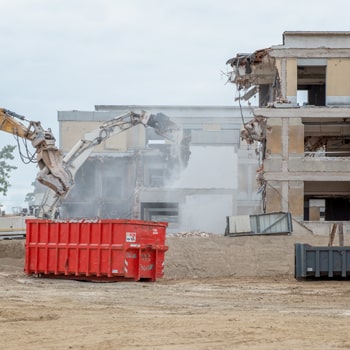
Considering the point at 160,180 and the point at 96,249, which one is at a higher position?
the point at 160,180

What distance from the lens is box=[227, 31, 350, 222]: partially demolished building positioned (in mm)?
54281

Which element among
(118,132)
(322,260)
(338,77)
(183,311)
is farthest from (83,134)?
(183,311)

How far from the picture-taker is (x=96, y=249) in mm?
27078

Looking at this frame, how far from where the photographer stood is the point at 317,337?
13070mm

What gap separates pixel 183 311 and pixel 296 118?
1529 inches

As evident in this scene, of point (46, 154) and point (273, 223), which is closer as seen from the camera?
point (46, 154)

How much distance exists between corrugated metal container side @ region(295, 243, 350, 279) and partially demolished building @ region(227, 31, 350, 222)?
25.4 metres

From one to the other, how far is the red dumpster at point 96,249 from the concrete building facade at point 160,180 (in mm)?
38727

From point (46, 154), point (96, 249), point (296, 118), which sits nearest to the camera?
point (96, 249)

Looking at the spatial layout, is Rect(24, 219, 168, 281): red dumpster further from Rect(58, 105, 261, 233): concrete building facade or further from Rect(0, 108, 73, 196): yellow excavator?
Rect(58, 105, 261, 233): concrete building facade

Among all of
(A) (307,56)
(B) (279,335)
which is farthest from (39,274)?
(A) (307,56)

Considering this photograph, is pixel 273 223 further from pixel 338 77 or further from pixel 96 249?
pixel 96 249

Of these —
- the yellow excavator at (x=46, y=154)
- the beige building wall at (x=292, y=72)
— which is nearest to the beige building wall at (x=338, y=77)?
the beige building wall at (x=292, y=72)

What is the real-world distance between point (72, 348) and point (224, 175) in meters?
62.9
